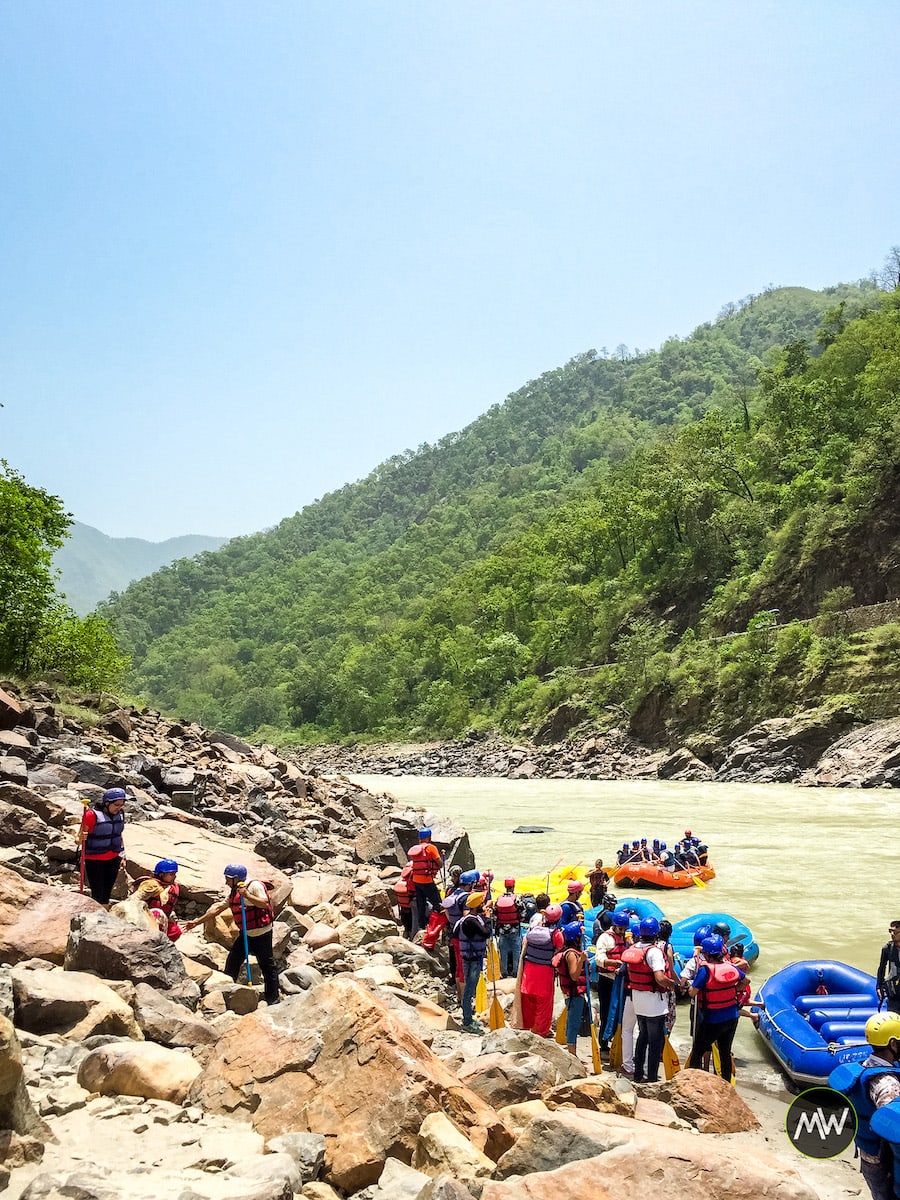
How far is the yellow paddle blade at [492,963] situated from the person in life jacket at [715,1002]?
2990mm

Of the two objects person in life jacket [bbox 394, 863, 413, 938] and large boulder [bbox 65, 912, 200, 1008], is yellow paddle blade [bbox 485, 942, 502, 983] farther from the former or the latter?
large boulder [bbox 65, 912, 200, 1008]

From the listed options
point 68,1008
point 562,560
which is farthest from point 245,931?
point 562,560

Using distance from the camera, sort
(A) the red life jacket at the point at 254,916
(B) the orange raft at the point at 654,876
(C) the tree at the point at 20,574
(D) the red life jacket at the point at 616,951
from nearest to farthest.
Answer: (A) the red life jacket at the point at 254,916 → (D) the red life jacket at the point at 616,951 → (B) the orange raft at the point at 654,876 → (C) the tree at the point at 20,574

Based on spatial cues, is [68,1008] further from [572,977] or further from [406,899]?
[406,899]

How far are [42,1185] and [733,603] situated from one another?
47088 millimetres

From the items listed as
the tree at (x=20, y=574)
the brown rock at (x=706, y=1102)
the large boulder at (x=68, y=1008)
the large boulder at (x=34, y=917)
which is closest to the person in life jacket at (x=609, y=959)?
the brown rock at (x=706, y=1102)

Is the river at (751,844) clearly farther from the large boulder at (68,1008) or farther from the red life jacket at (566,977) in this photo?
the large boulder at (68,1008)

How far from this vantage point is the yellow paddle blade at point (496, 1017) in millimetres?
9516

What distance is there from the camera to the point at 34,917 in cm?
689

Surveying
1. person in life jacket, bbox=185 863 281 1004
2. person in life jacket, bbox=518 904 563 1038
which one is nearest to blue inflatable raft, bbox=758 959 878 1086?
person in life jacket, bbox=518 904 563 1038

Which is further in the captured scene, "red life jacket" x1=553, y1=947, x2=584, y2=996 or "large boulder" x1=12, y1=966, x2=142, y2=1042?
"red life jacket" x1=553, y1=947, x2=584, y2=996

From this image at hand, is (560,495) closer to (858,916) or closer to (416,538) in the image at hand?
(416,538)

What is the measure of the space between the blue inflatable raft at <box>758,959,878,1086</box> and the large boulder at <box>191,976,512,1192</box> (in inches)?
172

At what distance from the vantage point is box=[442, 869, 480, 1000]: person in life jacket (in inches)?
401
